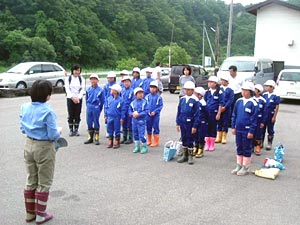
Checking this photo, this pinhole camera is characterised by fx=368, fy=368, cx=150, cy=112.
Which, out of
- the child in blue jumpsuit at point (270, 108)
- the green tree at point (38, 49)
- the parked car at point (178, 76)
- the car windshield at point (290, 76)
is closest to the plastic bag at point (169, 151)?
the child in blue jumpsuit at point (270, 108)

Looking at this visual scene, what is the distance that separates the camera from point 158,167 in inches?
272

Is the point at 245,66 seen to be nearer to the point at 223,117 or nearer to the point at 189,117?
the point at 223,117

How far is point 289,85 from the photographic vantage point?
17.7 metres

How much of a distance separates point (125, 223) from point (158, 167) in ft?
8.30

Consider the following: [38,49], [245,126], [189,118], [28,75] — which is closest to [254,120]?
[245,126]

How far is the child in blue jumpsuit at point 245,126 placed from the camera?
6.48m

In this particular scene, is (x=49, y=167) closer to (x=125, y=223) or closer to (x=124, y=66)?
(x=125, y=223)

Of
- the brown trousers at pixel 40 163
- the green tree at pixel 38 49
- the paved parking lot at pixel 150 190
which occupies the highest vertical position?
the green tree at pixel 38 49

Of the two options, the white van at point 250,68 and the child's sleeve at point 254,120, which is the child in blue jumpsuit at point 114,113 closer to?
the child's sleeve at point 254,120

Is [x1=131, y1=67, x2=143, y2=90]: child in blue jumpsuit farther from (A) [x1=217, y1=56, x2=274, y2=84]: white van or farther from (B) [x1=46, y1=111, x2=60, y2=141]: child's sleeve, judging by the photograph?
(A) [x1=217, y1=56, x2=274, y2=84]: white van

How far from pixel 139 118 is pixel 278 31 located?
76.3 ft

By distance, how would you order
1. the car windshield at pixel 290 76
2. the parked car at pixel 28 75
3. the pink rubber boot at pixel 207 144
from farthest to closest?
the parked car at pixel 28 75 → the car windshield at pixel 290 76 → the pink rubber boot at pixel 207 144

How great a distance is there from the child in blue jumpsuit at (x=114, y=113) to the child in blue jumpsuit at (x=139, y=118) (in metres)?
0.31

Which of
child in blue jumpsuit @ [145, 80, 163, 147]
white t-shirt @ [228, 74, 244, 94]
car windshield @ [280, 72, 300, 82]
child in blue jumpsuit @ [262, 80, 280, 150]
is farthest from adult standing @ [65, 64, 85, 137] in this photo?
car windshield @ [280, 72, 300, 82]
